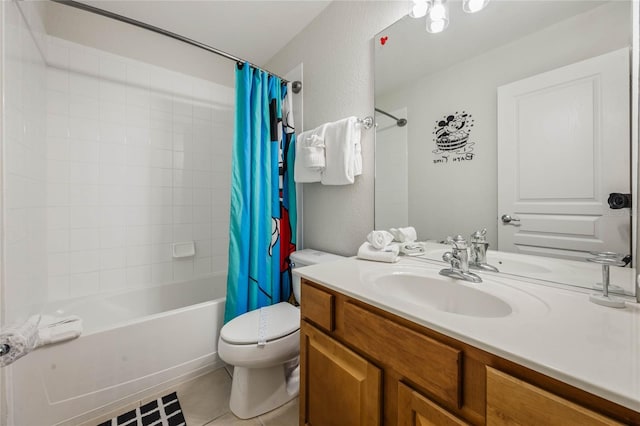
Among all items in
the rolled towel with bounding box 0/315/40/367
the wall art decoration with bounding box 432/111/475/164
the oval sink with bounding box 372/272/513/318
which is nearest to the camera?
the rolled towel with bounding box 0/315/40/367

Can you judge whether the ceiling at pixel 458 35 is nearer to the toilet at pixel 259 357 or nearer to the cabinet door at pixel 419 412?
the cabinet door at pixel 419 412

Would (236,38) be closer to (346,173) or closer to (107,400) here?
(346,173)

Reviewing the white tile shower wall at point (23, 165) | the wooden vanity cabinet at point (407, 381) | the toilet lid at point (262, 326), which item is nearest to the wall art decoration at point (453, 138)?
the wooden vanity cabinet at point (407, 381)

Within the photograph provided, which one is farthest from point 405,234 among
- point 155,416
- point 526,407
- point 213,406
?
point 155,416

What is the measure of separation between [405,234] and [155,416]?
151cm

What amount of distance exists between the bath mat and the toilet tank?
80 cm

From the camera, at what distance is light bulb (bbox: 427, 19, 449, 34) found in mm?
1114

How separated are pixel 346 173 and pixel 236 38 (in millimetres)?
1463

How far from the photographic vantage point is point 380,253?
1.16m

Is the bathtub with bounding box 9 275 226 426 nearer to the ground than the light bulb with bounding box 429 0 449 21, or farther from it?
nearer to the ground

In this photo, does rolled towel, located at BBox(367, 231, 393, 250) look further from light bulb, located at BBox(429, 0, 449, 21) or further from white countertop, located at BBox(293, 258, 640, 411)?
light bulb, located at BBox(429, 0, 449, 21)

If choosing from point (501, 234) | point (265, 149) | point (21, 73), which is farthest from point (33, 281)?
point (501, 234)

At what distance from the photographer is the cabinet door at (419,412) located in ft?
1.90

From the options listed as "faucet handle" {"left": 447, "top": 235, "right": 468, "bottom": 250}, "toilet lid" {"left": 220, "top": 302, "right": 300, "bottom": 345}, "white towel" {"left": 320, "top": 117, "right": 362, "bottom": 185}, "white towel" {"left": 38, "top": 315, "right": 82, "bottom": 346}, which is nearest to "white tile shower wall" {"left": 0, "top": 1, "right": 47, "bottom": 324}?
"white towel" {"left": 38, "top": 315, "right": 82, "bottom": 346}
